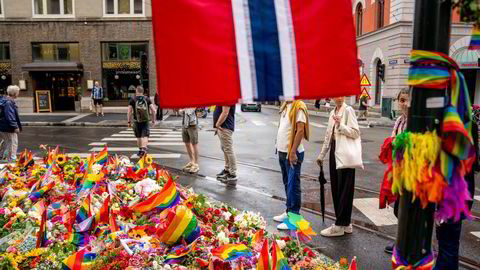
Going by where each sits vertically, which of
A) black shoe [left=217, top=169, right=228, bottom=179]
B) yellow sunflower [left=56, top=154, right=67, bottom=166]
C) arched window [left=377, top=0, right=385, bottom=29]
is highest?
arched window [left=377, top=0, right=385, bottom=29]

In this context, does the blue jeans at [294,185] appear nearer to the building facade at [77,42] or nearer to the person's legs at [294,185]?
the person's legs at [294,185]

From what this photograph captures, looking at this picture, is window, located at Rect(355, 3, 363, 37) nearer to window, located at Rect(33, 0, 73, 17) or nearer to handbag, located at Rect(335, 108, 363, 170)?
window, located at Rect(33, 0, 73, 17)

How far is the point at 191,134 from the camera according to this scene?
8805 millimetres

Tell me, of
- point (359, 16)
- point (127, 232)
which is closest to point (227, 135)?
point (127, 232)

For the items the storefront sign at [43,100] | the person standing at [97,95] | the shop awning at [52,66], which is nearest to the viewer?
the person standing at [97,95]

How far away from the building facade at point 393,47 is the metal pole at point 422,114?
67.8 feet

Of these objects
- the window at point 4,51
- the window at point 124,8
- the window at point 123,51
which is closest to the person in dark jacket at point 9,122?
the window at point 123,51

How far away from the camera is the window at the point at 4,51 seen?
2738 cm

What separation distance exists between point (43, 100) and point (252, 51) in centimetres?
2754

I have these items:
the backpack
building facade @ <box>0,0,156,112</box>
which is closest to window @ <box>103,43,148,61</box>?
building facade @ <box>0,0,156,112</box>

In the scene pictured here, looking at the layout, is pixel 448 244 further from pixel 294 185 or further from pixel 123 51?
pixel 123 51

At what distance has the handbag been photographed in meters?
5.00

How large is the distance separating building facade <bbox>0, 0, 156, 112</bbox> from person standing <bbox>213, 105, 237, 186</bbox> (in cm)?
1976

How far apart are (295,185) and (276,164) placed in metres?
4.87
